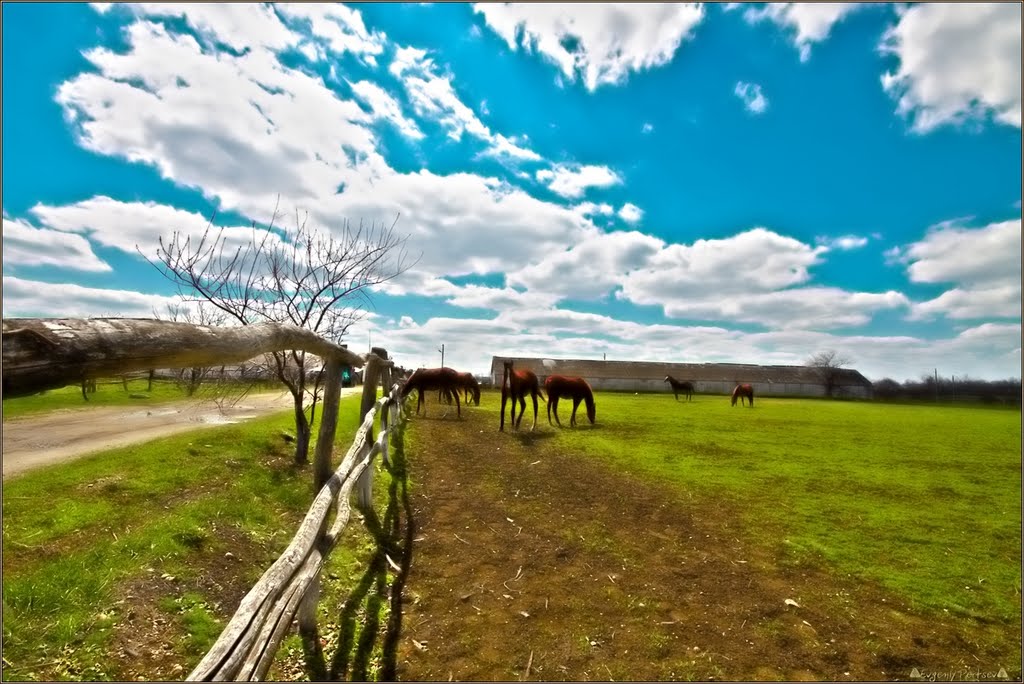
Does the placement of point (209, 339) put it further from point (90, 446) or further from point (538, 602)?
point (90, 446)

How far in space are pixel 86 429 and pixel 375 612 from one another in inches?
430

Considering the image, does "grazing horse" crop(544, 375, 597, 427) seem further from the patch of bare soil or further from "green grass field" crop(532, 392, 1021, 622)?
the patch of bare soil

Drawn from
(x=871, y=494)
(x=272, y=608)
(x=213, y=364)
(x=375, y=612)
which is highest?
(x=213, y=364)

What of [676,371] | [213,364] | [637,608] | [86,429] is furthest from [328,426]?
[676,371]

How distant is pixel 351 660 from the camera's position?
3.89 meters

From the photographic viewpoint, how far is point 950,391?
69.6m

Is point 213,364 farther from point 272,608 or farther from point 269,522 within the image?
point 269,522

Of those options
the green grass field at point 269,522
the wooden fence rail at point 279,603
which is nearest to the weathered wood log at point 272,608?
the wooden fence rail at point 279,603

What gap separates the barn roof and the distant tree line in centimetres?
393

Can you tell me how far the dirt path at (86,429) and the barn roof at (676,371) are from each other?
5140cm

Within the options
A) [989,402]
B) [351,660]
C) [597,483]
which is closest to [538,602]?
[351,660]

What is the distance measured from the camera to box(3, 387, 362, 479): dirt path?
330 inches

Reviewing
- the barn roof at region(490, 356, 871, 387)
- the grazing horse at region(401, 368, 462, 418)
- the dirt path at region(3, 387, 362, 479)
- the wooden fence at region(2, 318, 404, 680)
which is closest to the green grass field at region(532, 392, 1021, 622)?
the grazing horse at region(401, 368, 462, 418)

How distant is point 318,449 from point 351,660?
7.76 feet
